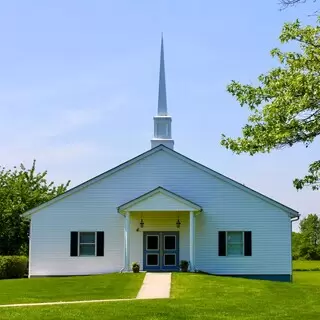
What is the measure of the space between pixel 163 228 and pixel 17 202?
13933mm

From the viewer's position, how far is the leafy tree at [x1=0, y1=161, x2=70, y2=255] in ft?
132

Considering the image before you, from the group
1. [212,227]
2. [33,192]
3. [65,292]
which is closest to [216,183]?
[212,227]

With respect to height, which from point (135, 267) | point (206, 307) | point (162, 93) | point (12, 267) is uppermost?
point (162, 93)

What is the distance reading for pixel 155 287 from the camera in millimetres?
22219

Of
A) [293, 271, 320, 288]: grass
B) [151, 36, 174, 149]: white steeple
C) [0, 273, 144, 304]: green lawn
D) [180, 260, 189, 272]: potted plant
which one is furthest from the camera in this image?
[151, 36, 174, 149]: white steeple

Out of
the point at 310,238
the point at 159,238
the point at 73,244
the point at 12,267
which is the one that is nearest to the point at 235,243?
the point at 159,238

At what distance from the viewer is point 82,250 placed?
3094 cm


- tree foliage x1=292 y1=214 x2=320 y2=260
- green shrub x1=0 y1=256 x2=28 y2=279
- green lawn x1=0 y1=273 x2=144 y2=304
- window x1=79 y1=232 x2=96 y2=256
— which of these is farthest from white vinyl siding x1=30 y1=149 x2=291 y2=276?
tree foliage x1=292 y1=214 x2=320 y2=260

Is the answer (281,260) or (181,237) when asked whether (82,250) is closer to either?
(181,237)

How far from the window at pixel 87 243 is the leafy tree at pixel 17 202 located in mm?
8523

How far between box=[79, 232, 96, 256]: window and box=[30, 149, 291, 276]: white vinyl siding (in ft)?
0.91

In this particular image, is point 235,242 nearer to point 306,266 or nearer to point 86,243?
point 86,243

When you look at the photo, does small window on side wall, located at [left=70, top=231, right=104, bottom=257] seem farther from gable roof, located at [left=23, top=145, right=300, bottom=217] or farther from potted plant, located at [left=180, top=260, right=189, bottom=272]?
potted plant, located at [left=180, top=260, right=189, bottom=272]

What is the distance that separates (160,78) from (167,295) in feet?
81.1
